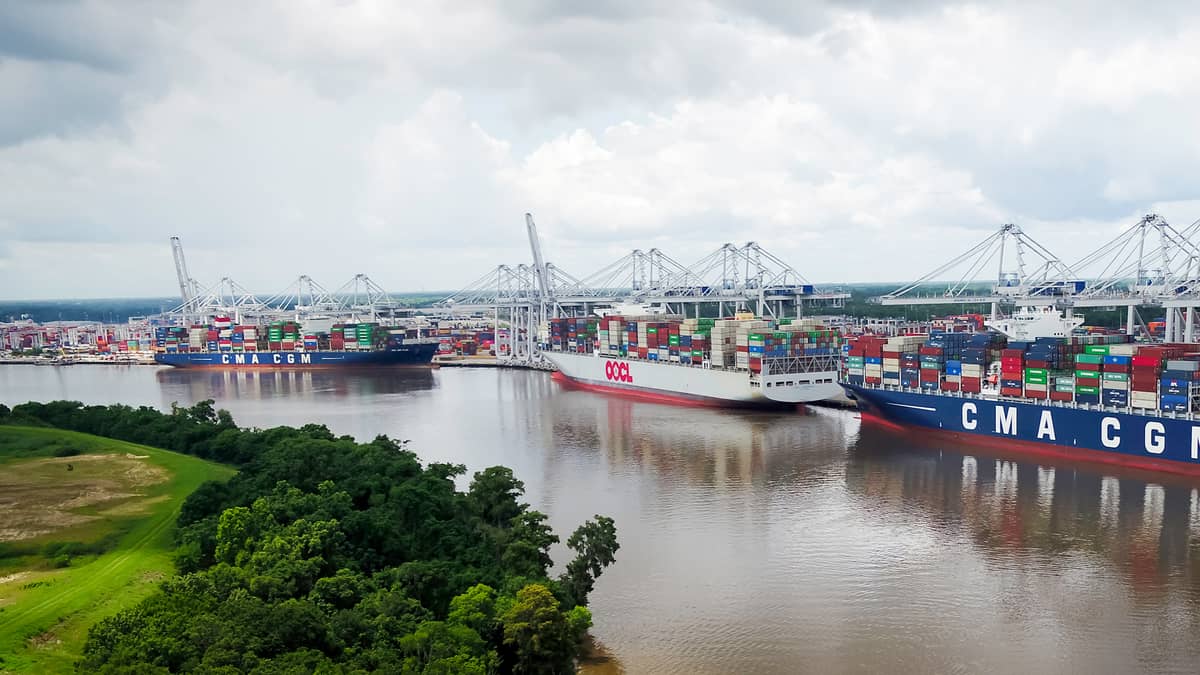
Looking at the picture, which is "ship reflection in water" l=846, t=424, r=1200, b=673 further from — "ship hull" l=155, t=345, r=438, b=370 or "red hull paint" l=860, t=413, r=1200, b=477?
"ship hull" l=155, t=345, r=438, b=370

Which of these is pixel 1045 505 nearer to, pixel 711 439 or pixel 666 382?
pixel 711 439

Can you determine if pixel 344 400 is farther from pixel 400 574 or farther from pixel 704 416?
pixel 400 574

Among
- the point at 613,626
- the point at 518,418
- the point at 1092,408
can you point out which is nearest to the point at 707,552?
the point at 613,626

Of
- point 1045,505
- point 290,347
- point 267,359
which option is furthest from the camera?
point 290,347

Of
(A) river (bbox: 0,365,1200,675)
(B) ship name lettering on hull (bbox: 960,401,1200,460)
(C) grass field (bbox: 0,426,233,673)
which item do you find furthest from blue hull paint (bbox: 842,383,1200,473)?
(C) grass field (bbox: 0,426,233,673)

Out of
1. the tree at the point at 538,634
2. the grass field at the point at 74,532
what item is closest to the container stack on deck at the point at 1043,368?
the tree at the point at 538,634

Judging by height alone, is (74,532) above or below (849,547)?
above

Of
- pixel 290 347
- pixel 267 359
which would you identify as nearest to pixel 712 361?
pixel 290 347
